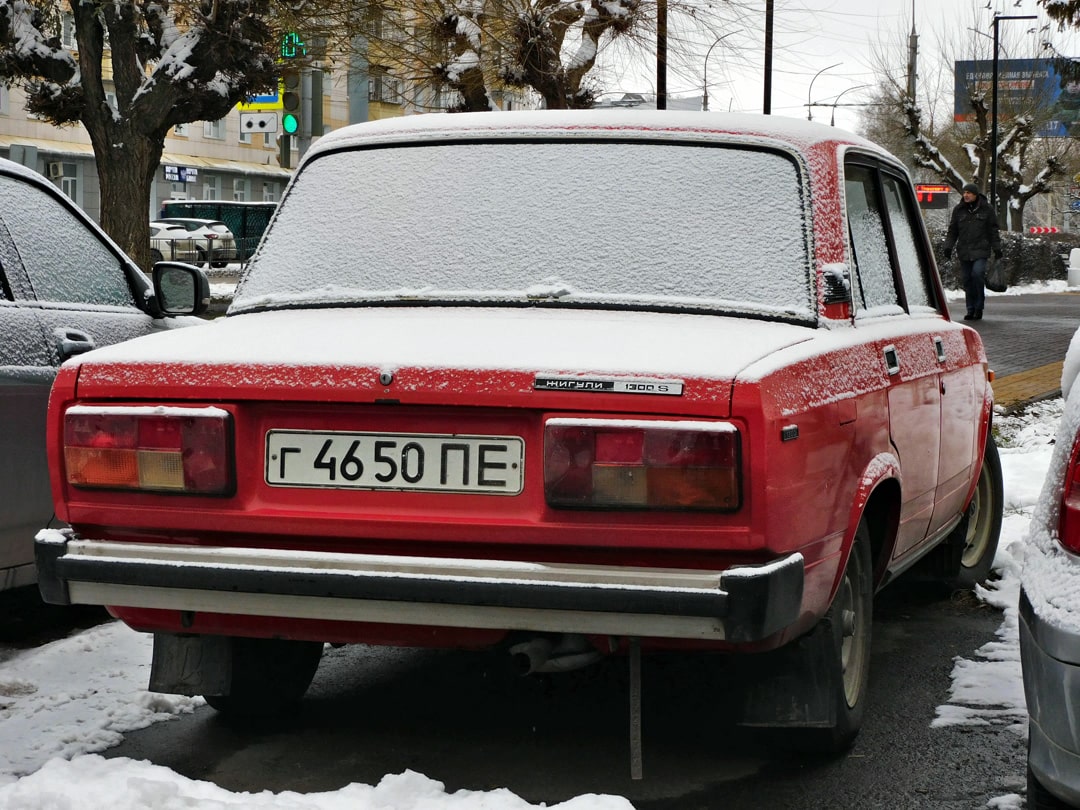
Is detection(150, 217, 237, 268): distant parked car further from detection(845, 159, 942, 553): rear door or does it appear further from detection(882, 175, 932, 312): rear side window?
detection(845, 159, 942, 553): rear door

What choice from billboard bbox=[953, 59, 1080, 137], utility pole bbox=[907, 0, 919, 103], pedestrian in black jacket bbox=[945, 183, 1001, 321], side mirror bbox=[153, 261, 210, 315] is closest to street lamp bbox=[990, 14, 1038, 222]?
utility pole bbox=[907, 0, 919, 103]

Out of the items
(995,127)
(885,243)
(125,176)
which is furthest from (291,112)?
(995,127)

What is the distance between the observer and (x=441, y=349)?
11.9 feet

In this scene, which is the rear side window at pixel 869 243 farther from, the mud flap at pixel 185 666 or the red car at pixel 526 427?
the mud flap at pixel 185 666

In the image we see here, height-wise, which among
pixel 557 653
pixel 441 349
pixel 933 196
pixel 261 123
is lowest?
pixel 933 196

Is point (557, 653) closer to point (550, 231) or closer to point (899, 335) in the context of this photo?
point (550, 231)

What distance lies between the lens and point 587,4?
2661 cm

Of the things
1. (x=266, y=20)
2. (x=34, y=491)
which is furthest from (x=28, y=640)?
(x=266, y=20)

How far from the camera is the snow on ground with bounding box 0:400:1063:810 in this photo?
354 centimetres

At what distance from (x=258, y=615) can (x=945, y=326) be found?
2.74 meters

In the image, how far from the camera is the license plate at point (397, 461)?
3.50m

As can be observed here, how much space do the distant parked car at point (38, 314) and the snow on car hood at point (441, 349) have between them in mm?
1349

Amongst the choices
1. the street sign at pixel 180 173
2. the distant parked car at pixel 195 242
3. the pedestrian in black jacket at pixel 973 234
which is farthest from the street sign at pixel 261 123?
the street sign at pixel 180 173

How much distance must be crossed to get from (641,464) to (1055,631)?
88 cm
